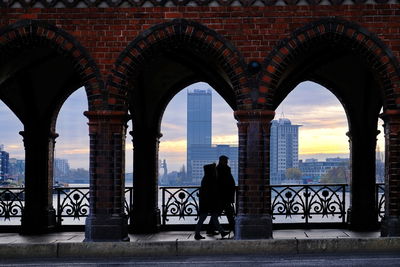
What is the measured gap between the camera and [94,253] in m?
11.3

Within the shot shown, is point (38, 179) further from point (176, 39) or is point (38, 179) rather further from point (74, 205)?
point (176, 39)

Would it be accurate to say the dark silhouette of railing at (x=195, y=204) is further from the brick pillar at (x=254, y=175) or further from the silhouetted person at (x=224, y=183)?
the brick pillar at (x=254, y=175)

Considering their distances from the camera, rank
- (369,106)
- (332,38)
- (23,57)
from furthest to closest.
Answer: (369,106) < (23,57) < (332,38)

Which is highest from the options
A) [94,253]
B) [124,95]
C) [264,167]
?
[124,95]

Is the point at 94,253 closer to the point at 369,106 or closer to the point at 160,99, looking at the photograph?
the point at 160,99

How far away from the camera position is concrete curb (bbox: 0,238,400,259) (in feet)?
36.8

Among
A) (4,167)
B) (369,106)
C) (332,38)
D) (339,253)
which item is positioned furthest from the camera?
(4,167)

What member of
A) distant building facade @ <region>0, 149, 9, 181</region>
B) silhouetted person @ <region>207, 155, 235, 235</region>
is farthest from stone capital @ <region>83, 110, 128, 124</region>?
distant building facade @ <region>0, 149, 9, 181</region>

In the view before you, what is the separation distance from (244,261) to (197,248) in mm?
1068

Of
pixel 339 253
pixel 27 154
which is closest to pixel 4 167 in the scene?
pixel 27 154

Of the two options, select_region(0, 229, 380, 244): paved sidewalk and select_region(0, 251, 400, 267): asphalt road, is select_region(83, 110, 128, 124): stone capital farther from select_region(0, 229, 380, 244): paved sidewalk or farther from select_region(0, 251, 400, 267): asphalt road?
select_region(0, 229, 380, 244): paved sidewalk

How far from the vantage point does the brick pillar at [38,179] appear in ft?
51.4

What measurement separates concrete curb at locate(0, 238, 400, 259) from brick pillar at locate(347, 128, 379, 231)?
14.5 ft

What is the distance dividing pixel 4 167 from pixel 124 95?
91070mm
